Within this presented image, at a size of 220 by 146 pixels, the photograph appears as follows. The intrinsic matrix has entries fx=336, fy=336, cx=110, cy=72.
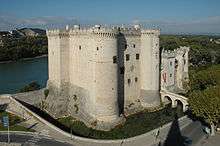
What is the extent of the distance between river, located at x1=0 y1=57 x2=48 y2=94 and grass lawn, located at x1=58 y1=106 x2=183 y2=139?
22795mm

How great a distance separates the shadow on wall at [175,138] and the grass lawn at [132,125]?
2.52 m

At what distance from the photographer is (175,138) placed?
90.1 ft

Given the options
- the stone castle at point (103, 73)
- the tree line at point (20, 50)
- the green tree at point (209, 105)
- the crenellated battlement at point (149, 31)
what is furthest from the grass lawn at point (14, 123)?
the tree line at point (20, 50)

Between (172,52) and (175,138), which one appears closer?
(175,138)

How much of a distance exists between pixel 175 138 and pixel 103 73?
941cm

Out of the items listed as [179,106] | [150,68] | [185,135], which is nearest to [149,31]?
[150,68]

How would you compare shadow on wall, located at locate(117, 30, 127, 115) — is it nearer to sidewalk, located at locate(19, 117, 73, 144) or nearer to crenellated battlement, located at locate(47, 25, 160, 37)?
crenellated battlement, located at locate(47, 25, 160, 37)

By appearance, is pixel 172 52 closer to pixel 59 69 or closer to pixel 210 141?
pixel 59 69

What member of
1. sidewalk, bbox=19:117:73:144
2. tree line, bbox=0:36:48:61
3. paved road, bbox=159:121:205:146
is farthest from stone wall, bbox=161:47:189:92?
tree line, bbox=0:36:48:61

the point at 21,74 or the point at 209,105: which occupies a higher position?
the point at 209,105

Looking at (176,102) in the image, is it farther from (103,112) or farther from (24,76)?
(24,76)

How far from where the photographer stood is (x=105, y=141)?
1072 inches

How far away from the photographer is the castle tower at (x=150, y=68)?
3703 cm

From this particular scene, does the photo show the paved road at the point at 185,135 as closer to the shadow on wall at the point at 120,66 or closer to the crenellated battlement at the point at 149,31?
the shadow on wall at the point at 120,66
